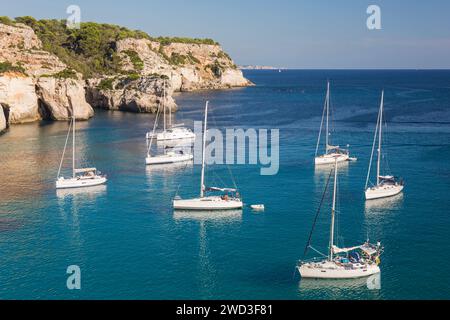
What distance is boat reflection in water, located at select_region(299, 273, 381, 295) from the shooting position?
3397cm

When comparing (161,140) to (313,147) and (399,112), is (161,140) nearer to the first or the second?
(313,147)

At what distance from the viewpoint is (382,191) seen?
53.6 metres

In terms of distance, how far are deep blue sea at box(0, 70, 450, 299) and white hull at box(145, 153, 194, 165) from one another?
1718 millimetres

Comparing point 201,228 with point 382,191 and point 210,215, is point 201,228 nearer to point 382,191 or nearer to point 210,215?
point 210,215

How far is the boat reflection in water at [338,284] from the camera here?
34.0 m

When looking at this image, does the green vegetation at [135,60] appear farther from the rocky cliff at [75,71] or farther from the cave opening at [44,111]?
the cave opening at [44,111]

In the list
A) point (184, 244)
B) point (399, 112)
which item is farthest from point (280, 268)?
point (399, 112)

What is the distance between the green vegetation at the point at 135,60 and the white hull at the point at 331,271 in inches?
5135

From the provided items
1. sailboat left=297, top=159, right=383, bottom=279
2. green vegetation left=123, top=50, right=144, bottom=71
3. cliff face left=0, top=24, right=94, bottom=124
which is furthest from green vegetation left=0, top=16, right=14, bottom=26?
sailboat left=297, top=159, right=383, bottom=279

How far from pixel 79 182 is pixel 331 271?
111 ft

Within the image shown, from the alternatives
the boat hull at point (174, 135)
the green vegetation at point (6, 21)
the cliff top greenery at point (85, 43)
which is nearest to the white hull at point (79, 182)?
the boat hull at point (174, 135)

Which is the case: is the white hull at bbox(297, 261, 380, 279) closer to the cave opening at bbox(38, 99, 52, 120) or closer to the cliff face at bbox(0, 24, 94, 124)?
the cliff face at bbox(0, 24, 94, 124)

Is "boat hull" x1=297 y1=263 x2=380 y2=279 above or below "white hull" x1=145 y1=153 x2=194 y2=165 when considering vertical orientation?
below

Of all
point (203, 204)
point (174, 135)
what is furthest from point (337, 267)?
point (174, 135)
